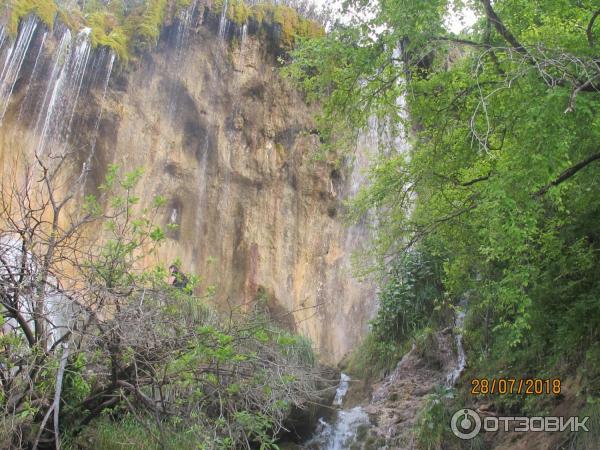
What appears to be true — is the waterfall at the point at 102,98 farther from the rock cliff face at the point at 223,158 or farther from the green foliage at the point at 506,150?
the green foliage at the point at 506,150

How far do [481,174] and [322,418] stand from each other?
5.53 m

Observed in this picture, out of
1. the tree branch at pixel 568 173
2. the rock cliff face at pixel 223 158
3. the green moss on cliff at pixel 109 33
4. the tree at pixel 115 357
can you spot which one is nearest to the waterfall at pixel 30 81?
the rock cliff face at pixel 223 158

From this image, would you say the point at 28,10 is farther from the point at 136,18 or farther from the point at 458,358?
the point at 458,358

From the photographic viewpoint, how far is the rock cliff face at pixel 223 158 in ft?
49.4

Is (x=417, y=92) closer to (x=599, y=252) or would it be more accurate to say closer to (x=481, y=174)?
(x=481, y=174)

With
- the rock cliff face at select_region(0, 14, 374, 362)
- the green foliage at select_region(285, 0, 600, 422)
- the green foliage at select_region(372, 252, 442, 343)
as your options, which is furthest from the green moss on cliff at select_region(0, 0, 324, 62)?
the green foliage at select_region(285, 0, 600, 422)

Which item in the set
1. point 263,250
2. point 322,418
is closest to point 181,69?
point 263,250

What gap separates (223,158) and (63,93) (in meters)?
4.68

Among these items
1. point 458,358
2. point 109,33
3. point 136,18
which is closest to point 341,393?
point 458,358

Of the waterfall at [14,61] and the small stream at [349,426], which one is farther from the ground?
the waterfall at [14,61]

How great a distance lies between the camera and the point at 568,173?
572 centimetres

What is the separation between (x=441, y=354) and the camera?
1048 centimetres

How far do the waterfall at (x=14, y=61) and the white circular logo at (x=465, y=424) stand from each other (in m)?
12.2

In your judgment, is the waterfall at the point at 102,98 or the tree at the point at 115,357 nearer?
the tree at the point at 115,357
